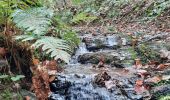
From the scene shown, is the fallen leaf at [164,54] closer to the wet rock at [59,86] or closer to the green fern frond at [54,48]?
the wet rock at [59,86]

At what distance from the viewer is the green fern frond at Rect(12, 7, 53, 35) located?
317 centimetres

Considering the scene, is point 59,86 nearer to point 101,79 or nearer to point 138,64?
point 101,79

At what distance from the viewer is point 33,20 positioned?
3.32 meters

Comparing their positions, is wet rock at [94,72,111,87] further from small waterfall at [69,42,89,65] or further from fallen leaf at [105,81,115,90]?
small waterfall at [69,42,89,65]

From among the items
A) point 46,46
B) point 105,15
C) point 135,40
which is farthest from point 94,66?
point 105,15

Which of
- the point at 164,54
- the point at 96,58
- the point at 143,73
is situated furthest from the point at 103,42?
the point at 143,73

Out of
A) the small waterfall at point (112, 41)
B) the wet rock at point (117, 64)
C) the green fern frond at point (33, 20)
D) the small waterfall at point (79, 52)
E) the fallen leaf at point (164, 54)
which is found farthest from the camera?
the small waterfall at point (112, 41)

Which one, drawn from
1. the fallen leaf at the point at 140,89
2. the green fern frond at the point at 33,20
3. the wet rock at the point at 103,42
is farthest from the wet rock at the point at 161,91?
the wet rock at the point at 103,42

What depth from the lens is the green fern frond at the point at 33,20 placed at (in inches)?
125

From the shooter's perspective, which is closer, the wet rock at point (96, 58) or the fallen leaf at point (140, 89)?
the fallen leaf at point (140, 89)

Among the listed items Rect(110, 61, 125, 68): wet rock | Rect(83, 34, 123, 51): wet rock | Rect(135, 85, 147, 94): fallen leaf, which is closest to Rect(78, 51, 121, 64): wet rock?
Rect(110, 61, 125, 68): wet rock

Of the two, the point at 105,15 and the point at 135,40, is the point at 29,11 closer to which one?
the point at 135,40

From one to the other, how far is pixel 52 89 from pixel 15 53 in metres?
0.77

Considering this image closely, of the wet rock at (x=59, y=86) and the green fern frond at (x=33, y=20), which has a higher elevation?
the green fern frond at (x=33, y=20)
